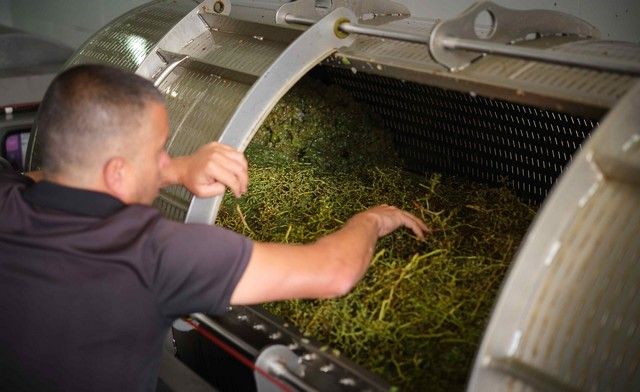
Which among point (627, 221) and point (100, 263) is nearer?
point (627, 221)

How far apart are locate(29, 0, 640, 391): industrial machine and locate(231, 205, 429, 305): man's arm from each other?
8.9 inches

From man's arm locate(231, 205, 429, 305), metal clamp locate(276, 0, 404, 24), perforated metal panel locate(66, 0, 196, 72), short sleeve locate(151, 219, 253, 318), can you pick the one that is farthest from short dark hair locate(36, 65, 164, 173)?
perforated metal panel locate(66, 0, 196, 72)

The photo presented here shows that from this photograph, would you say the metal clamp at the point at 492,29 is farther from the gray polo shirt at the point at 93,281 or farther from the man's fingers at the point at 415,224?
the gray polo shirt at the point at 93,281

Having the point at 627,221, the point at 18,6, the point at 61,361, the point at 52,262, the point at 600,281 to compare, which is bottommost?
the point at 61,361

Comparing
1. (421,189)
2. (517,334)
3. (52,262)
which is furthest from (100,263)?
(421,189)

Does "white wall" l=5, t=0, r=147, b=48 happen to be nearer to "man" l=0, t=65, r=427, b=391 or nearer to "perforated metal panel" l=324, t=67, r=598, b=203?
"perforated metal panel" l=324, t=67, r=598, b=203

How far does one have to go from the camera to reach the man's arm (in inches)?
66.8

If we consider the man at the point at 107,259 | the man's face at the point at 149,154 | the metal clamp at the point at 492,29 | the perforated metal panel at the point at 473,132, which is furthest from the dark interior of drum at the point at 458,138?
the man's face at the point at 149,154

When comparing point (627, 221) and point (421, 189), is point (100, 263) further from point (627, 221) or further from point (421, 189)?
point (421, 189)

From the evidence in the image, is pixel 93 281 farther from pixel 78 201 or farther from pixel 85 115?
pixel 85 115

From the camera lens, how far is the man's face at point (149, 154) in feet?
5.84

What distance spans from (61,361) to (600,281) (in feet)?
4.05

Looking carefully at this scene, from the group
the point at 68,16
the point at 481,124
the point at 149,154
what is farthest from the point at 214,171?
the point at 68,16

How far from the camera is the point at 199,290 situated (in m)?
1.66
